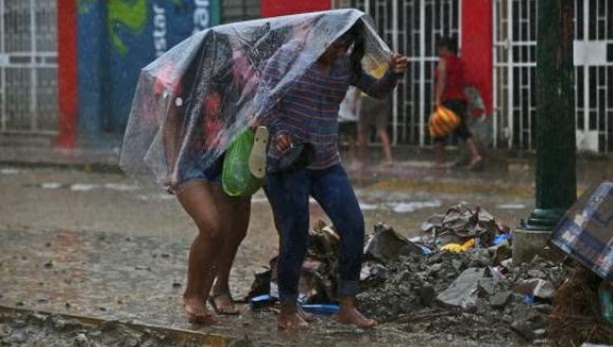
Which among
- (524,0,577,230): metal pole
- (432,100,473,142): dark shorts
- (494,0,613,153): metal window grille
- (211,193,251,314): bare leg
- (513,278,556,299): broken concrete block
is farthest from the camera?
(494,0,613,153): metal window grille

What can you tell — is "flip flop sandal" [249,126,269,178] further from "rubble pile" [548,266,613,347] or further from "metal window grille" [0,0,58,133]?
"metal window grille" [0,0,58,133]

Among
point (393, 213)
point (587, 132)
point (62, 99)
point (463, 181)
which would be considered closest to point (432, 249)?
point (393, 213)

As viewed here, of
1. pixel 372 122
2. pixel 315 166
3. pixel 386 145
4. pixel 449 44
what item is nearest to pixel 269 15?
pixel 372 122

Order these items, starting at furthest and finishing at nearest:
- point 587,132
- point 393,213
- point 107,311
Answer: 1. point 587,132
2. point 393,213
3. point 107,311

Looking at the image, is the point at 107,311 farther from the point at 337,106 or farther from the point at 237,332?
the point at 337,106

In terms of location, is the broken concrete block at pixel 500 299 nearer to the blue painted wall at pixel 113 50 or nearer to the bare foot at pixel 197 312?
the bare foot at pixel 197 312

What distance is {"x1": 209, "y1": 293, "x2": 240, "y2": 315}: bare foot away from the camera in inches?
322

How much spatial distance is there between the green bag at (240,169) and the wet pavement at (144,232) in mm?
774

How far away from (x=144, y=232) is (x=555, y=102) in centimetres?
530

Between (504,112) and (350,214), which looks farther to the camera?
(504,112)

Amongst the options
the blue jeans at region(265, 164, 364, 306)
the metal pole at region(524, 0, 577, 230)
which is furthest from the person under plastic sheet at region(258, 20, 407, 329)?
the metal pole at region(524, 0, 577, 230)

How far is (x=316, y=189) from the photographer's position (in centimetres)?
760

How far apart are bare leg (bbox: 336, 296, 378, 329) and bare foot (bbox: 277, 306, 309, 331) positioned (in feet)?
0.69

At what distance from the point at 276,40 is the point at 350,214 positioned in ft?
3.50
